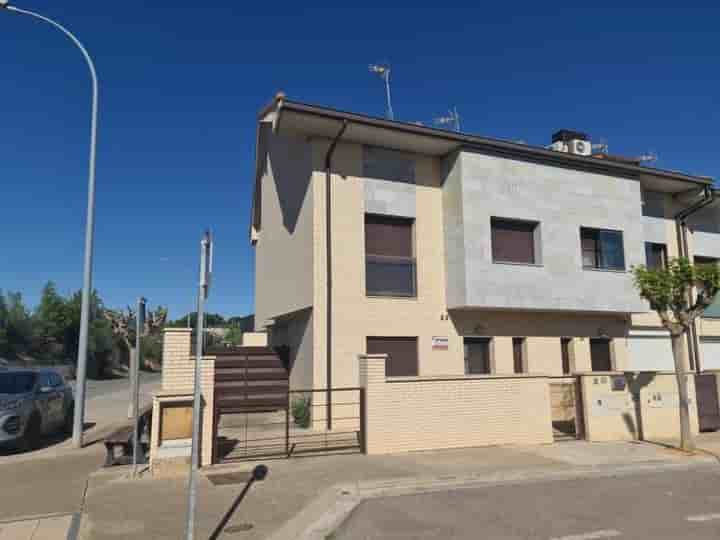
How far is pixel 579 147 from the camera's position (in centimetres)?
1888

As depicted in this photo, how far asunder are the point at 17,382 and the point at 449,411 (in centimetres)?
939

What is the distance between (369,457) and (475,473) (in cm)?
206

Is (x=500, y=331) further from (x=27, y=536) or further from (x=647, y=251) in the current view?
(x=27, y=536)

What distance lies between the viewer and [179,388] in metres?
9.10

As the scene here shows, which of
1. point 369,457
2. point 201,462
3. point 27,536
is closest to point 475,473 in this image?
point 369,457

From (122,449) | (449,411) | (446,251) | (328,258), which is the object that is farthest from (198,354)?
(446,251)

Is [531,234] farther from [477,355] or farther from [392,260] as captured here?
[392,260]

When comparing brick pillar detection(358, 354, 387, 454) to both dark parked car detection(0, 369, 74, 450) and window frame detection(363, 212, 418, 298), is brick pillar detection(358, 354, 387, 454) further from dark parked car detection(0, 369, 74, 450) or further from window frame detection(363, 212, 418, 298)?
dark parked car detection(0, 369, 74, 450)

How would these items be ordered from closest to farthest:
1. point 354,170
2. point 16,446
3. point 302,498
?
point 302,498 → point 16,446 → point 354,170

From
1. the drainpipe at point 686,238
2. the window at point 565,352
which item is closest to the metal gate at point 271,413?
the window at point 565,352

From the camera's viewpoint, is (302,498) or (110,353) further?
(110,353)

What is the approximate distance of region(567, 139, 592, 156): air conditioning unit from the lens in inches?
742

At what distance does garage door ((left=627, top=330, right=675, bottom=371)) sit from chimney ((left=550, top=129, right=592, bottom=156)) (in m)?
6.70

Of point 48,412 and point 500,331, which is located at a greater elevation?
point 500,331
